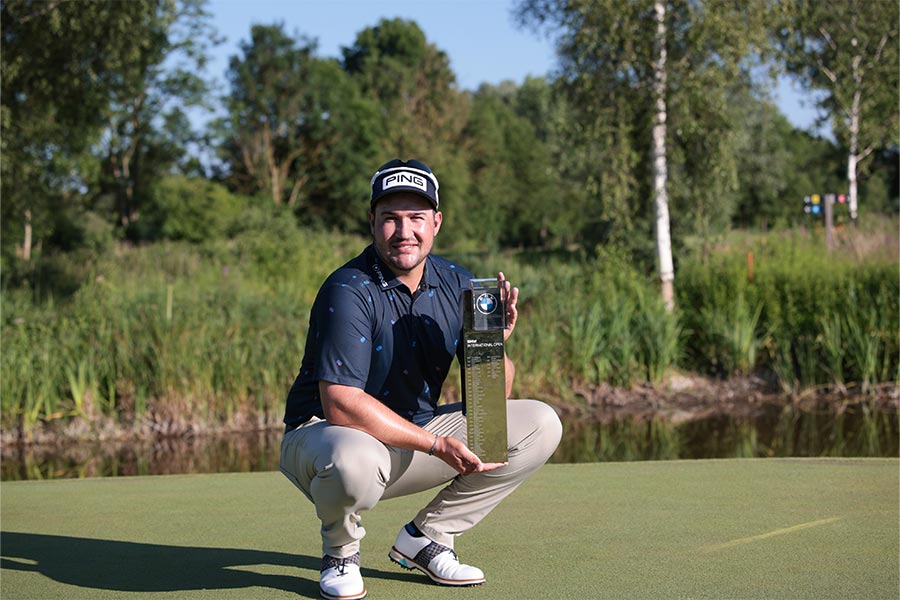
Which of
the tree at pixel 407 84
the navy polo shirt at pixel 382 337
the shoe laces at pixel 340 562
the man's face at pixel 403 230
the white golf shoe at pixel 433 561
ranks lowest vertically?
the white golf shoe at pixel 433 561

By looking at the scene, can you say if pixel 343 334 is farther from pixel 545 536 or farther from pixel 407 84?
pixel 407 84

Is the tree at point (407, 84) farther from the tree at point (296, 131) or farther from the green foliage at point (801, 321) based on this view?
the green foliage at point (801, 321)

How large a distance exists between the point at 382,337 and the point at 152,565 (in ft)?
4.42

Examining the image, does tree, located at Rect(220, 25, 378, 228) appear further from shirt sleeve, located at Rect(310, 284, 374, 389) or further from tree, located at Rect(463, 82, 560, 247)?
shirt sleeve, located at Rect(310, 284, 374, 389)

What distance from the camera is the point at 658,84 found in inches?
544

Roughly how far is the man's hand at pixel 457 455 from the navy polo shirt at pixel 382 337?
1.03ft

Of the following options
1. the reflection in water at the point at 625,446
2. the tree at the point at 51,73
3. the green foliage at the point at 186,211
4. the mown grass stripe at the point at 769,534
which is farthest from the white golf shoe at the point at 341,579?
the green foliage at the point at 186,211

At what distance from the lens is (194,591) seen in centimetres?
359

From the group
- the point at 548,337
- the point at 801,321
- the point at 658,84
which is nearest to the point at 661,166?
the point at 658,84

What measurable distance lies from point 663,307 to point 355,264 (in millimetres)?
8550

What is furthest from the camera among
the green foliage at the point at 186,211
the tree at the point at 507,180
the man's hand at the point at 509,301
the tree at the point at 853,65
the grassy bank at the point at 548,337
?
the tree at the point at 507,180

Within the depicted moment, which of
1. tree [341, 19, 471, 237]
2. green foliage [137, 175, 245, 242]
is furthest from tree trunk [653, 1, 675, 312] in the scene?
tree [341, 19, 471, 237]

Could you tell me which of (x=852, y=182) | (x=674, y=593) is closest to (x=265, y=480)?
(x=674, y=593)

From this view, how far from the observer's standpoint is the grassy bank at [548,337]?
10148 mm
